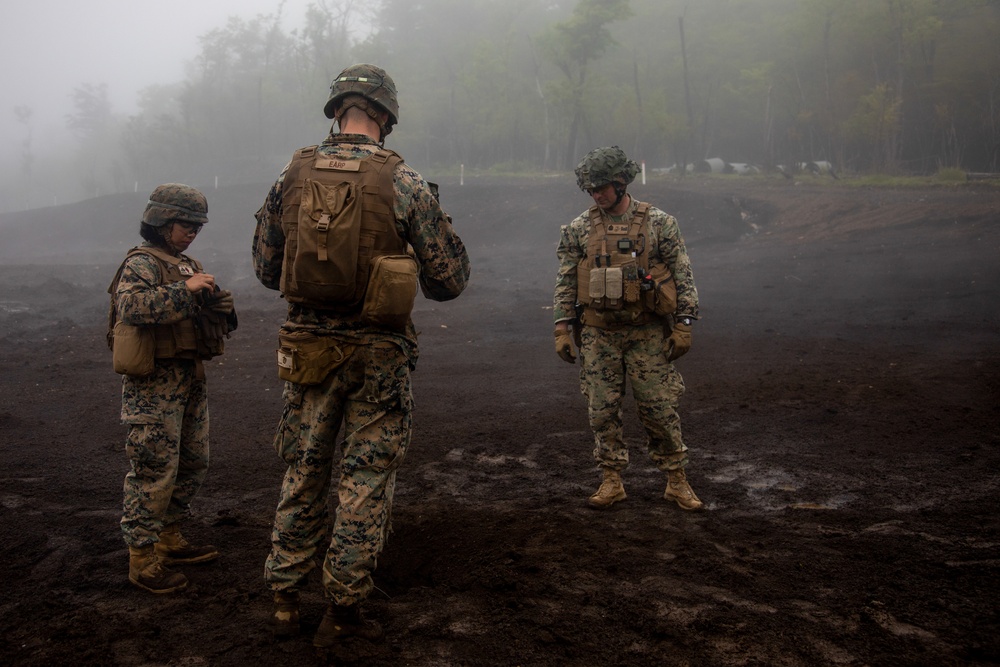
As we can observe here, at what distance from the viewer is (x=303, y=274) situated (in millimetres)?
3146

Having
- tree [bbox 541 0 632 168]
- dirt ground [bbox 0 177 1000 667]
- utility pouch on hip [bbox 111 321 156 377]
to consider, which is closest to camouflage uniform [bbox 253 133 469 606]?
dirt ground [bbox 0 177 1000 667]

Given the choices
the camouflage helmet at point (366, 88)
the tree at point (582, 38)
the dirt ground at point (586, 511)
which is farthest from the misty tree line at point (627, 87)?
the camouflage helmet at point (366, 88)

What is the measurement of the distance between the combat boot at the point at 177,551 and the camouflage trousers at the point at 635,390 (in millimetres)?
2488

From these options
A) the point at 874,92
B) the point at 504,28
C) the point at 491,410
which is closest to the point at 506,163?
the point at 504,28

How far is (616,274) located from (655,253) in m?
0.40

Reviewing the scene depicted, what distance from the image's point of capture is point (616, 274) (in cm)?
483

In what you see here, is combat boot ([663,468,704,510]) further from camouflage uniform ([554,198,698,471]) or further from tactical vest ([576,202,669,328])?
tactical vest ([576,202,669,328])

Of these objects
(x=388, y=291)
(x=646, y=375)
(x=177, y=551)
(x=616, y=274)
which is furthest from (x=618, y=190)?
(x=177, y=551)

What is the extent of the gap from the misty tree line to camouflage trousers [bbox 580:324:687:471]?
31827 millimetres

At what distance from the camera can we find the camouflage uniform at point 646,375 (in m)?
4.94

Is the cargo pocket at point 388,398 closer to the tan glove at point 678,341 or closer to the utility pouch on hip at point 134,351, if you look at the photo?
the utility pouch on hip at point 134,351

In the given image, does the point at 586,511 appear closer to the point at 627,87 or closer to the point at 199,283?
the point at 199,283

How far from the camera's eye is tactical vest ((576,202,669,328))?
15.9 ft

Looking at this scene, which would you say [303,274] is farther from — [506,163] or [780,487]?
[506,163]
